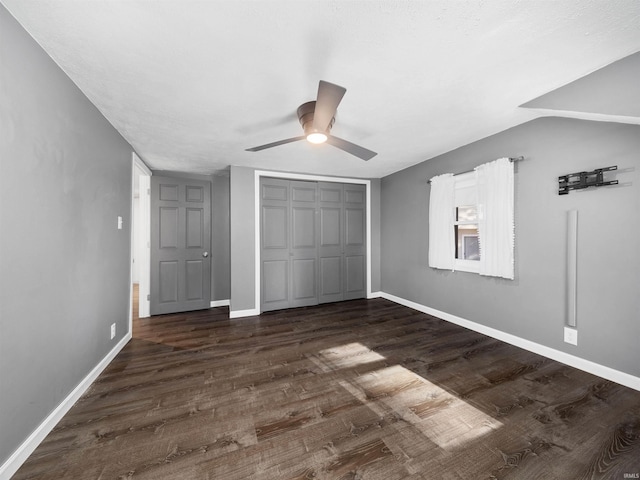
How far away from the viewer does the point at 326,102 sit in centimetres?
161

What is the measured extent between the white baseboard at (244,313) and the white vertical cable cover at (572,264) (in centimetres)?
385

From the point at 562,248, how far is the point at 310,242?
329 centimetres

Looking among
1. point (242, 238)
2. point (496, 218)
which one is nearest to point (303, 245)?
point (242, 238)

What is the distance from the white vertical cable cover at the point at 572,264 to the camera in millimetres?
2289

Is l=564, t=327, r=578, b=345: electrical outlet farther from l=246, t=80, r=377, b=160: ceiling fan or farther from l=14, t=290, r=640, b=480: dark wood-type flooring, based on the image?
l=246, t=80, r=377, b=160: ceiling fan

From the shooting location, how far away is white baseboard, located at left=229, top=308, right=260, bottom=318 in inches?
154

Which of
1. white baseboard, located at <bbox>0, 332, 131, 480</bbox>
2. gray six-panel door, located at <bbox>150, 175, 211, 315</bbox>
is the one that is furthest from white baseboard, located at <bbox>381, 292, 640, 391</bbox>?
white baseboard, located at <bbox>0, 332, 131, 480</bbox>

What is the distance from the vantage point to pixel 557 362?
2.40 metres

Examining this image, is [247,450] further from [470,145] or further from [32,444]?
[470,145]

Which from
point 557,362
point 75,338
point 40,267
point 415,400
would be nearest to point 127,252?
point 75,338

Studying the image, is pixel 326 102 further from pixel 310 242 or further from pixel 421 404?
pixel 310 242

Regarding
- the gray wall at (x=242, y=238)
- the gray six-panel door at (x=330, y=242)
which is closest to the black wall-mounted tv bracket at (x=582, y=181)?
the gray six-panel door at (x=330, y=242)

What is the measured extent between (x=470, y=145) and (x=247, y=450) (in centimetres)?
387

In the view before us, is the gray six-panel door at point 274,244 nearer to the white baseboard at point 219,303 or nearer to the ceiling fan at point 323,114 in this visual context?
the white baseboard at point 219,303
